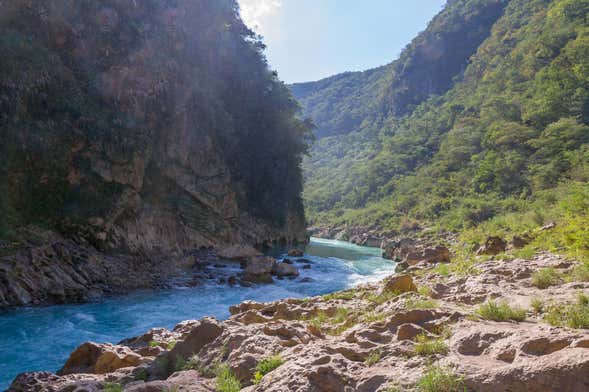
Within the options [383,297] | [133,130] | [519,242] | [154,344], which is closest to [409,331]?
[383,297]

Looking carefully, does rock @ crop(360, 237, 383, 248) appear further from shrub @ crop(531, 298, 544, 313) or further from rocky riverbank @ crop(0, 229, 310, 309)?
shrub @ crop(531, 298, 544, 313)

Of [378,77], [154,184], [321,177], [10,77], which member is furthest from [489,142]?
[378,77]

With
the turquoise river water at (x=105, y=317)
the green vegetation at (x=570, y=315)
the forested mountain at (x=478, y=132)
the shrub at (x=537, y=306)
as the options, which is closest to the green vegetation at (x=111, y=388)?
the turquoise river water at (x=105, y=317)

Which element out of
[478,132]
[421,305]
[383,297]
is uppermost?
[478,132]

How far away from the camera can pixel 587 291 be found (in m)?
6.39

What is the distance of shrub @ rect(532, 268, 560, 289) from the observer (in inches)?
301

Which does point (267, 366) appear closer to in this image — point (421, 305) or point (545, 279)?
point (421, 305)

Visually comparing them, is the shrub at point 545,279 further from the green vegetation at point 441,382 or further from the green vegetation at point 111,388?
the green vegetation at point 111,388

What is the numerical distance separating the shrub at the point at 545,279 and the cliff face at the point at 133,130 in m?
15.1

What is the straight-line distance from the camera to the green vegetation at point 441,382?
3.54 metres

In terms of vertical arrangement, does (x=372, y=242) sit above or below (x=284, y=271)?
below

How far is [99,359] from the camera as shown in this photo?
6.83m

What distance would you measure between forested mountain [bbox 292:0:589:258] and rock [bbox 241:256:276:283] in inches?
539

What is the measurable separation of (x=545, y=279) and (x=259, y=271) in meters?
14.4
